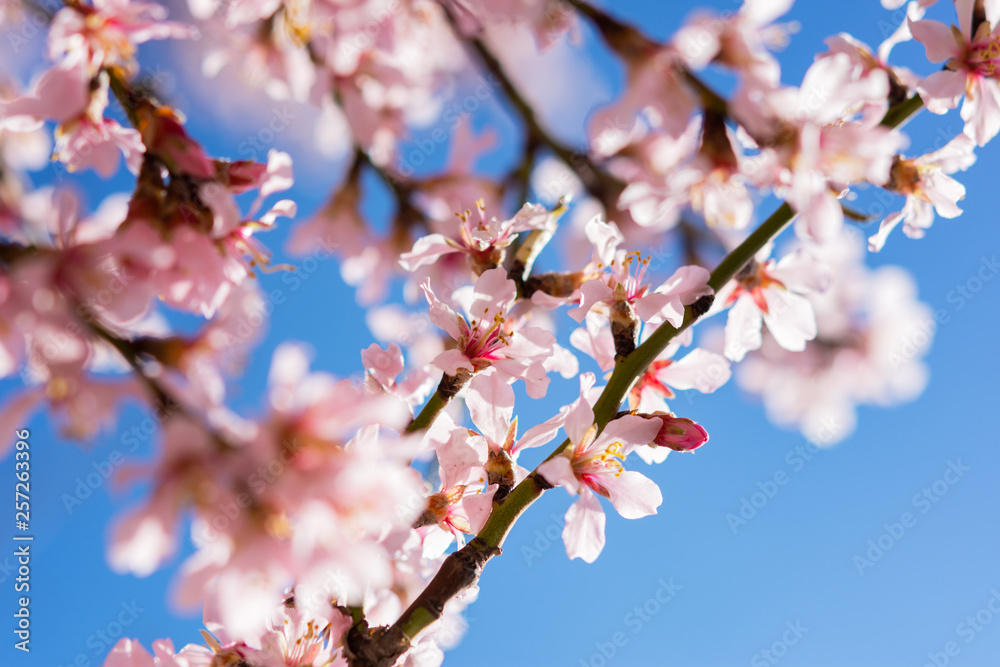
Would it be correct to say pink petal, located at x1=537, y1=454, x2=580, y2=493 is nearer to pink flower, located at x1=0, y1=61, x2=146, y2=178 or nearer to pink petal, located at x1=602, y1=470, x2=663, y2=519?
pink petal, located at x1=602, y1=470, x2=663, y2=519

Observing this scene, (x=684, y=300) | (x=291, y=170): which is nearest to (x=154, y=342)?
(x=291, y=170)

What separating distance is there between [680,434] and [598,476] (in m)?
0.12

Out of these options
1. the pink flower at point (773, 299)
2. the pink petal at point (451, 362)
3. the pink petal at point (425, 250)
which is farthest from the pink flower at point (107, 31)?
the pink flower at point (773, 299)

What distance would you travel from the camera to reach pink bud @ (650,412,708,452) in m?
0.84

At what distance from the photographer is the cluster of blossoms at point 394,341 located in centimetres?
60

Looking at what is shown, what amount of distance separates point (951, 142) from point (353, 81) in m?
1.51

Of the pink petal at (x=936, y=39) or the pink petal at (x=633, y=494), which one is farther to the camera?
the pink petal at (x=936, y=39)

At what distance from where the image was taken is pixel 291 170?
3.60 ft

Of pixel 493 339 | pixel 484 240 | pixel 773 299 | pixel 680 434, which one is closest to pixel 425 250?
pixel 484 240

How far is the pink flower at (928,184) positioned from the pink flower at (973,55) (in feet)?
0.15

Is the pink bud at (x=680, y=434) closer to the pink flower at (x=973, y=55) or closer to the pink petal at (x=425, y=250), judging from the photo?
the pink petal at (x=425, y=250)

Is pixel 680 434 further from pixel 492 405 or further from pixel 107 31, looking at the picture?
pixel 107 31

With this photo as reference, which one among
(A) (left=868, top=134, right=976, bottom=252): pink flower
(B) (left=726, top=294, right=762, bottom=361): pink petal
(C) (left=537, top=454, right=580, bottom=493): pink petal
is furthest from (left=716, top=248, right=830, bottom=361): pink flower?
→ (C) (left=537, top=454, right=580, bottom=493): pink petal

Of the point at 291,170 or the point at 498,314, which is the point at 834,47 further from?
the point at 291,170
